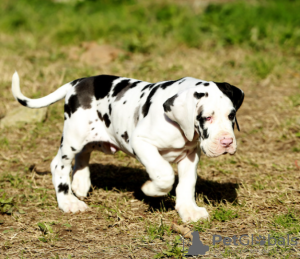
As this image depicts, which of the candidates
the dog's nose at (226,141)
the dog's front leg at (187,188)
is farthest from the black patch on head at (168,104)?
the dog's front leg at (187,188)

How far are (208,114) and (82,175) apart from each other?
2.05 meters

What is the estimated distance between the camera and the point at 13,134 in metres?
7.12

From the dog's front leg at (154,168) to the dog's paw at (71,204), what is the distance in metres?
0.95

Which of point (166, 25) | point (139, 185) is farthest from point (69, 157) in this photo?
point (166, 25)

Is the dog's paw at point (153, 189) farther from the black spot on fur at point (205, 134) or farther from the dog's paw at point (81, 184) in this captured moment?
the dog's paw at point (81, 184)

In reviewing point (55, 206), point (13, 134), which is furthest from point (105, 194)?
point (13, 134)

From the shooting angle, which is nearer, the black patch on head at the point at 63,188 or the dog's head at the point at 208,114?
the dog's head at the point at 208,114

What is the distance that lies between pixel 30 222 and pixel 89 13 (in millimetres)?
9973

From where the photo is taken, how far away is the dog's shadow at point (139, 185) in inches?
197

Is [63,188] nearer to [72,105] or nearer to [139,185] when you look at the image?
[72,105]

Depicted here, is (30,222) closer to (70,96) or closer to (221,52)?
(70,96)

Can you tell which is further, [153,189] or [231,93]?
[153,189]

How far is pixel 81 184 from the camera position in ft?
17.3

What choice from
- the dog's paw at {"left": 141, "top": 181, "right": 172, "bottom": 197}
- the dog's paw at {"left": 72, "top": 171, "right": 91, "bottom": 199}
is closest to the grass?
the dog's paw at {"left": 72, "top": 171, "right": 91, "bottom": 199}
